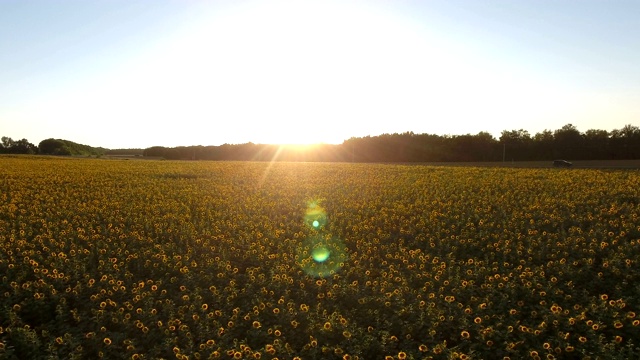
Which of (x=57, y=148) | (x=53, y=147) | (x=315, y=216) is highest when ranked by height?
(x=53, y=147)

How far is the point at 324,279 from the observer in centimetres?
1079

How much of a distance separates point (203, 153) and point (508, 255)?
100052mm

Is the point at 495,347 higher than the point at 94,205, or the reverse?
the point at 94,205

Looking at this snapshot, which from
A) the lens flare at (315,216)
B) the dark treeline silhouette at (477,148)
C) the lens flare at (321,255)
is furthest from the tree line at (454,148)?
the lens flare at (321,255)

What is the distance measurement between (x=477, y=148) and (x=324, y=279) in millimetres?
70785

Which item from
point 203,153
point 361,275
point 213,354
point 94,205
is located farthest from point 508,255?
point 203,153

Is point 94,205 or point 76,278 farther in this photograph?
point 94,205

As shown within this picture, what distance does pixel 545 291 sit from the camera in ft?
32.8

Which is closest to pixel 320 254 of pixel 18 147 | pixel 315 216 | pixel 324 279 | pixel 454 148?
pixel 324 279

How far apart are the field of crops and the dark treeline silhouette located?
2202 inches

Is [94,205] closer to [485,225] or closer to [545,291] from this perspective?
[485,225]

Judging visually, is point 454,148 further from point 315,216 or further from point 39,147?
point 39,147

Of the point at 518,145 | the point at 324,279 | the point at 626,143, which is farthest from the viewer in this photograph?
the point at 518,145

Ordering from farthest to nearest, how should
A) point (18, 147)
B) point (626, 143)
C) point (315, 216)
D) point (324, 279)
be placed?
point (18, 147)
point (626, 143)
point (315, 216)
point (324, 279)
